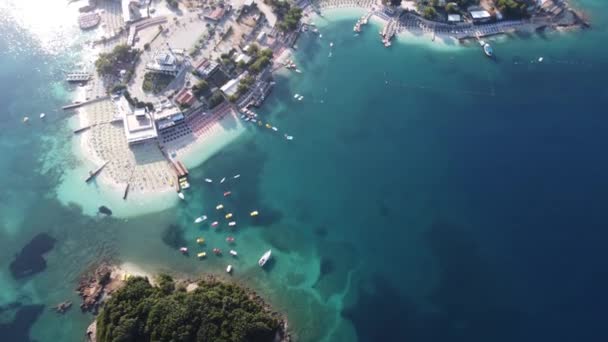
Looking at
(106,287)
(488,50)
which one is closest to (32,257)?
(106,287)

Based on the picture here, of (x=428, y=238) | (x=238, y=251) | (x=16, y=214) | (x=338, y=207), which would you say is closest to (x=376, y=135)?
(x=338, y=207)

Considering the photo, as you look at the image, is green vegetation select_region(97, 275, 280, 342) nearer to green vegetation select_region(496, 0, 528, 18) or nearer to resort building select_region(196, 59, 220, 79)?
resort building select_region(196, 59, 220, 79)

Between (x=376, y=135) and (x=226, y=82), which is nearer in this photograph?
(x=376, y=135)

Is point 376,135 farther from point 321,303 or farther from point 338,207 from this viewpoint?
point 321,303

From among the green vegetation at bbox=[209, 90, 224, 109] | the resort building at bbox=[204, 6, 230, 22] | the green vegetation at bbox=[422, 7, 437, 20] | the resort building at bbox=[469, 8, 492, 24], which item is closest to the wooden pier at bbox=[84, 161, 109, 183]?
the green vegetation at bbox=[209, 90, 224, 109]

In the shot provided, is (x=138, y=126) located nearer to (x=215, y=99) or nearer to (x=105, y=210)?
(x=215, y=99)

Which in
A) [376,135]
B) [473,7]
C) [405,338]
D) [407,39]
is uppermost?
[473,7]

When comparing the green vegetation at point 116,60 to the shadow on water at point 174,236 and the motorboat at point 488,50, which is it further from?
the motorboat at point 488,50
